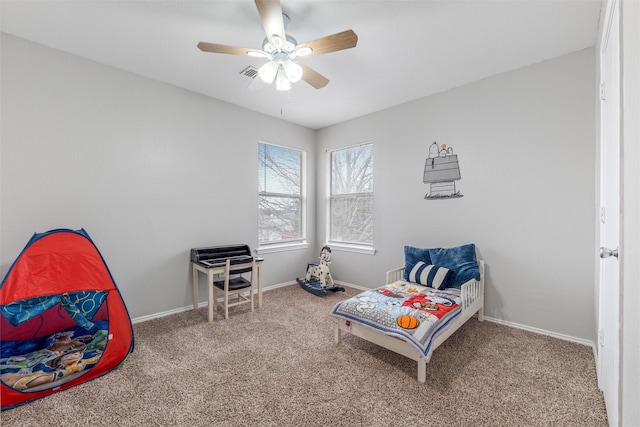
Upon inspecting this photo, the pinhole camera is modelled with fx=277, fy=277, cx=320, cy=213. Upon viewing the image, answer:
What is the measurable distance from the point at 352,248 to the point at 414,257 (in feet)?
3.98

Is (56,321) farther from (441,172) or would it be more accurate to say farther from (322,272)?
(441,172)

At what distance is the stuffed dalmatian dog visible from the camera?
4.10m

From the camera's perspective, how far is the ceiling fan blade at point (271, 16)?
5.30 feet

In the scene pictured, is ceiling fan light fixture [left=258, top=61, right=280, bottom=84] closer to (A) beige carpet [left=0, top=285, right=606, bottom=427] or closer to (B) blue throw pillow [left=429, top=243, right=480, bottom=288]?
(A) beige carpet [left=0, top=285, right=606, bottom=427]

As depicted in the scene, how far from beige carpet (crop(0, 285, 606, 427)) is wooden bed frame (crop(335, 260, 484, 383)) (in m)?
0.15

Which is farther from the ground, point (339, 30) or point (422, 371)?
point (339, 30)

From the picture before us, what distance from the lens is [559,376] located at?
78.5 inches

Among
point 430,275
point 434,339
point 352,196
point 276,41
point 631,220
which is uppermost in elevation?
point 276,41

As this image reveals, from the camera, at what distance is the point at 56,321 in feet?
7.82

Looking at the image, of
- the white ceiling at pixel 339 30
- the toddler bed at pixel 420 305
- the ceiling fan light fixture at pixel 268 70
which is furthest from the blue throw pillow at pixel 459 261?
the ceiling fan light fixture at pixel 268 70

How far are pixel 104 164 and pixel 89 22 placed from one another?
3.96ft

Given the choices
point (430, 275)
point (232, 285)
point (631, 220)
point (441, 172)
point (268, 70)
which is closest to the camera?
point (631, 220)

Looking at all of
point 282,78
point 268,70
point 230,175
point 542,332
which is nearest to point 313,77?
point 282,78

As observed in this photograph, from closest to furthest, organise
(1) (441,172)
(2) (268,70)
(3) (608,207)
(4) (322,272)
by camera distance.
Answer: (3) (608,207), (2) (268,70), (1) (441,172), (4) (322,272)
